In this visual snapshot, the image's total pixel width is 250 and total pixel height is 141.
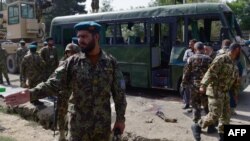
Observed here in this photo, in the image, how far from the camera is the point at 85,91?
10.7ft

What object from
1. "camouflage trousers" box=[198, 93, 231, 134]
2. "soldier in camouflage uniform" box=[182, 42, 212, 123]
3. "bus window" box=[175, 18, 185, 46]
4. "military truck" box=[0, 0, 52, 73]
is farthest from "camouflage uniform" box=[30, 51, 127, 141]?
"military truck" box=[0, 0, 52, 73]

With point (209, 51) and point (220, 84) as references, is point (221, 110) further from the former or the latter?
point (209, 51)

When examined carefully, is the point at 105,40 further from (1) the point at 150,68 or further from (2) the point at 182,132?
(2) the point at 182,132

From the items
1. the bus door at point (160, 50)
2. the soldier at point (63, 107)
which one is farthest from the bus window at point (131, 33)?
the soldier at point (63, 107)

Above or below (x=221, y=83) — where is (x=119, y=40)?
above

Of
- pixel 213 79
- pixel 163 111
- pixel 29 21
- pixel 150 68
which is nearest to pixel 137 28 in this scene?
pixel 150 68

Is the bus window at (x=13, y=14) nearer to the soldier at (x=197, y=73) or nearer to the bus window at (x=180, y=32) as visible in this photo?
the bus window at (x=180, y=32)

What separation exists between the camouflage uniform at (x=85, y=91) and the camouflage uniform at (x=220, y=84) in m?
2.23

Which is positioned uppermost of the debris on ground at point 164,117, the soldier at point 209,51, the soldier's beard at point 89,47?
the soldier's beard at point 89,47

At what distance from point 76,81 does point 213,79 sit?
2.57 m

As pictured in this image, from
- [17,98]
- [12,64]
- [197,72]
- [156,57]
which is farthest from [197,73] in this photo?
[12,64]

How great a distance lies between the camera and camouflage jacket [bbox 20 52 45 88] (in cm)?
802

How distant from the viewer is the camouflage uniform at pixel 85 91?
3.24 meters

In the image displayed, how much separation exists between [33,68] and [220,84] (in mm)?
4389
